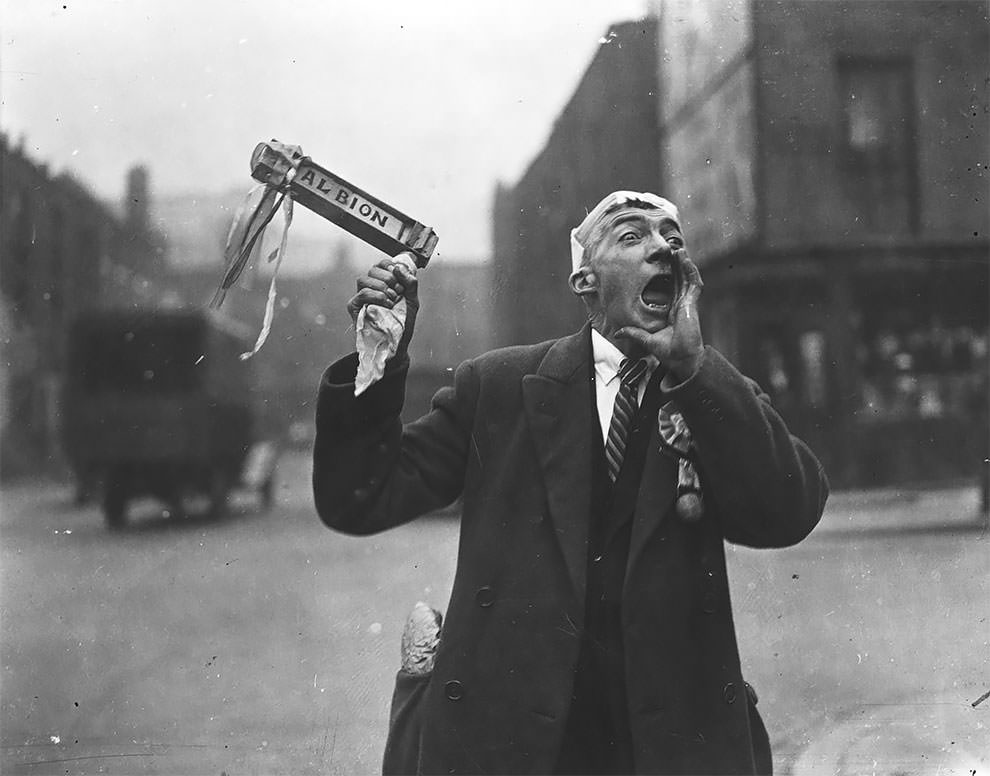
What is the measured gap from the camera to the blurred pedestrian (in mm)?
1867

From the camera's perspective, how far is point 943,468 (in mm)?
2592

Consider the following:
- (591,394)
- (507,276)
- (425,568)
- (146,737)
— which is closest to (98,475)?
(146,737)

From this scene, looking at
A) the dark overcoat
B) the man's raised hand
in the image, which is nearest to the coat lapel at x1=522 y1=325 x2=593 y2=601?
the dark overcoat

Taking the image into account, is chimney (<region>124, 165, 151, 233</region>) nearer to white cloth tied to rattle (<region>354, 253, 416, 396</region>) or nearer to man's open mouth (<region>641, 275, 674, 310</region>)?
white cloth tied to rattle (<region>354, 253, 416, 396</region>)

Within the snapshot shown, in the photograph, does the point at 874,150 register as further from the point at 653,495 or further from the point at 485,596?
the point at 485,596

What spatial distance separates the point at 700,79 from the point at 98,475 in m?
1.90

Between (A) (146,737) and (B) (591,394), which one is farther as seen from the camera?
(A) (146,737)

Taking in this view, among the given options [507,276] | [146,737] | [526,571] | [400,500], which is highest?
[507,276]

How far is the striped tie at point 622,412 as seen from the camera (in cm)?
195

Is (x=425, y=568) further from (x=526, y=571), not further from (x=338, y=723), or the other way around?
(x=526, y=571)

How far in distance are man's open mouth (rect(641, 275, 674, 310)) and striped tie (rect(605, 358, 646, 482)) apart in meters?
0.13

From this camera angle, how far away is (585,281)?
6.64ft

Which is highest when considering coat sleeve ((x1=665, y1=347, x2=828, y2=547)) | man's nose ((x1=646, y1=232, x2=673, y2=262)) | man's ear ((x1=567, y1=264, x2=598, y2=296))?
man's nose ((x1=646, y1=232, x2=673, y2=262))

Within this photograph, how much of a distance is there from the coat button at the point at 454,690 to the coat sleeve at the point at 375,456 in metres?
0.34
